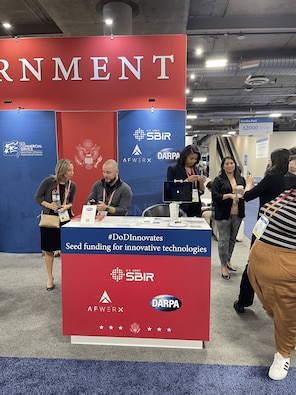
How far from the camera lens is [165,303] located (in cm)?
226

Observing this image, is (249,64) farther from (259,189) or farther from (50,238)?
(50,238)

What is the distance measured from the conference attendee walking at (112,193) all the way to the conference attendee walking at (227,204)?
110 centimetres

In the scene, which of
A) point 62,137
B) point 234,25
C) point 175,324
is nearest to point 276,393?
point 175,324

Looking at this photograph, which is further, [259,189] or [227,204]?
[227,204]

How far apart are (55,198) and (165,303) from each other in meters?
1.69

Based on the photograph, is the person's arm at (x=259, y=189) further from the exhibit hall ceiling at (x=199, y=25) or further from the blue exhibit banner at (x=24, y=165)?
the exhibit hall ceiling at (x=199, y=25)

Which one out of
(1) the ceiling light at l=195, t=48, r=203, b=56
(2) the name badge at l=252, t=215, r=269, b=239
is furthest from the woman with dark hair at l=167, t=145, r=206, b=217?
(1) the ceiling light at l=195, t=48, r=203, b=56

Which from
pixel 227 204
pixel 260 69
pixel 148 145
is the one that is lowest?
pixel 227 204

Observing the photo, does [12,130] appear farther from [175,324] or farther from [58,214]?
[175,324]

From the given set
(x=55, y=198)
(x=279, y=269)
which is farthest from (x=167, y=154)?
(x=279, y=269)

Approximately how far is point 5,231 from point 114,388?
347cm

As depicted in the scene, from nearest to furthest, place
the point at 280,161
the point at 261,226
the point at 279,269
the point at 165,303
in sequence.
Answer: the point at 279,269 < the point at 261,226 < the point at 165,303 < the point at 280,161

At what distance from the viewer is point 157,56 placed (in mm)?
4266

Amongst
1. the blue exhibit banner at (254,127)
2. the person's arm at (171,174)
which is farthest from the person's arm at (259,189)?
the blue exhibit banner at (254,127)
